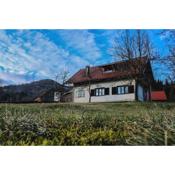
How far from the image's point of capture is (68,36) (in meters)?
6.55

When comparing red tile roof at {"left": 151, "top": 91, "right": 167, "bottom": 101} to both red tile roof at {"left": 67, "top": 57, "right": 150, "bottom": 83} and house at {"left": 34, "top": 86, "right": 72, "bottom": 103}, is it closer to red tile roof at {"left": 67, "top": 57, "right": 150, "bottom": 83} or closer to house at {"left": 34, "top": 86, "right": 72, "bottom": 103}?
red tile roof at {"left": 67, "top": 57, "right": 150, "bottom": 83}

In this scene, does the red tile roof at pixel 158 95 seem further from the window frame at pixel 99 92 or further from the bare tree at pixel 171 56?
the window frame at pixel 99 92

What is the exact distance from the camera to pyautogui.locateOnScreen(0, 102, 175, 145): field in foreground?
20.5 feet

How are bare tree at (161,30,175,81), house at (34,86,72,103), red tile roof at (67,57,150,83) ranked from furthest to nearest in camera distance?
1. house at (34,86,72,103)
2. red tile roof at (67,57,150,83)
3. bare tree at (161,30,175,81)

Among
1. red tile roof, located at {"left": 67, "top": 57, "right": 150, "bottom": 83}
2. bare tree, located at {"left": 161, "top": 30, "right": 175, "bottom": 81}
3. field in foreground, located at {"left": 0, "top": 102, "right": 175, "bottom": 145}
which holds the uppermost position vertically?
bare tree, located at {"left": 161, "top": 30, "right": 175, "bottom": 81}

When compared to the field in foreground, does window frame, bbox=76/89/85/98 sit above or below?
above

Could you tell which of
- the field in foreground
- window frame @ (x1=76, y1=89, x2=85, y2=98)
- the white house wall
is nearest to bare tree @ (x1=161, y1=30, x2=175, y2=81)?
the field in foreground

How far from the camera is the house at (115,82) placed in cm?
665

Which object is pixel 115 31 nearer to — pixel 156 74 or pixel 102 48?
pixel 102 48

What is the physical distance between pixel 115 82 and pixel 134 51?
530 millimetres

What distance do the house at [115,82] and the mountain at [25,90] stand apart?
25 centimetres

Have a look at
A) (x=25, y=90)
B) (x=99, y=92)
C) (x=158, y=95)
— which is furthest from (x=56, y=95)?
(x=158, y=95)

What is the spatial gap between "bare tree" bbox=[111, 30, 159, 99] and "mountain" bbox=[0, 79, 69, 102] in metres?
0.94
